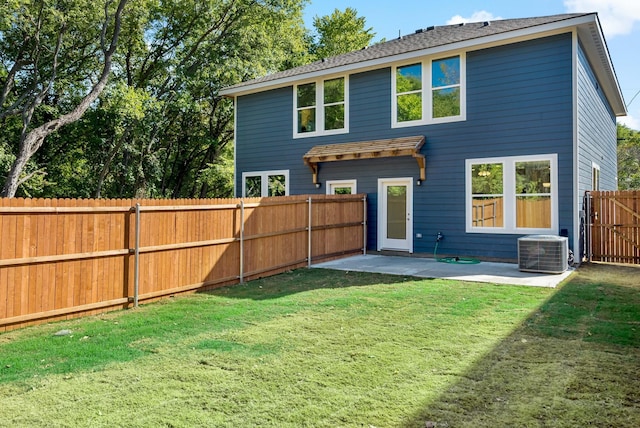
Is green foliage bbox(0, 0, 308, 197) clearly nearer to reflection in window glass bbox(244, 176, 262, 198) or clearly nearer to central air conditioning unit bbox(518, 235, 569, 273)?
reflection in window glass bbox(244, 176, 262, 198)

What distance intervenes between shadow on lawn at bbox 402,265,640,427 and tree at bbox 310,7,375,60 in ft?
74.9

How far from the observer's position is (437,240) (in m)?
10.7

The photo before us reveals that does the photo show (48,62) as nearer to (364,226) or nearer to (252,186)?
(252,186)

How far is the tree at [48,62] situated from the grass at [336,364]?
12717mm

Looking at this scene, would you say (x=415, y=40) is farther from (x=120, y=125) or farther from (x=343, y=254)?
(x=120, y=125)

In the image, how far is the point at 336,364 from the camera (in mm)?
3672

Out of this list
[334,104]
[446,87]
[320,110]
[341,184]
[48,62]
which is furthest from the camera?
[48,62]

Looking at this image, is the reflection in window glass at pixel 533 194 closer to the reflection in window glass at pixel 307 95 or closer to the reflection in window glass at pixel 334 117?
the reflection in window glass at pixel 334 117

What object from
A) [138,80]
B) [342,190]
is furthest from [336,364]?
[138,80]

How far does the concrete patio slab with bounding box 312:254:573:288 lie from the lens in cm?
766

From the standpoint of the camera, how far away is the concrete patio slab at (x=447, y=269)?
7658 mm

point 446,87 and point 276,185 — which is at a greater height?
point 446,87

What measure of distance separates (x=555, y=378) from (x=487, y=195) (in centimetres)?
716

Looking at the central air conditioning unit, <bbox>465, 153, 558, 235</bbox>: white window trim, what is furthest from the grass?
<bbox>465, 153, 558, 235</bbox>: white window trim
